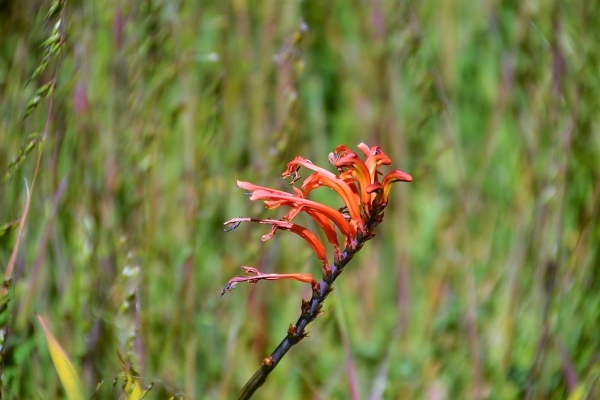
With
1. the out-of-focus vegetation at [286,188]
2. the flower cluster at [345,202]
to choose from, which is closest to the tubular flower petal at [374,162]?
the flower cluster at [345,202]

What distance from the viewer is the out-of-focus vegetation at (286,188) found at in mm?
930

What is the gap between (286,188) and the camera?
3.93ft

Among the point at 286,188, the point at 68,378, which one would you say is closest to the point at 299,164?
the point at 68,378

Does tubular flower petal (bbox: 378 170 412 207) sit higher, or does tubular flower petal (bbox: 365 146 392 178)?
tubular flower petal (bbox: 365 146 392 178)

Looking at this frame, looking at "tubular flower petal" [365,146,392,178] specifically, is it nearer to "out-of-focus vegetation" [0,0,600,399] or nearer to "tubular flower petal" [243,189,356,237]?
"tubular flower petal" [243,189,356,237]

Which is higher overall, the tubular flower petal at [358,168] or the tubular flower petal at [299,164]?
the tubular flower petal at [299,164]

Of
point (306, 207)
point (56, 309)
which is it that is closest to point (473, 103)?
point (56, 309)

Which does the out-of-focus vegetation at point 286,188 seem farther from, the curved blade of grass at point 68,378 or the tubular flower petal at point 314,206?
the tubular flower petal at point 314,206

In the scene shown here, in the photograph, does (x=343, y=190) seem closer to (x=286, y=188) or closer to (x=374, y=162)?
(x=374, y=162)

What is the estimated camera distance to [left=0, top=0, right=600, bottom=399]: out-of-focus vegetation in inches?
36.6

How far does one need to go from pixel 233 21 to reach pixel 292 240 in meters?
0.48

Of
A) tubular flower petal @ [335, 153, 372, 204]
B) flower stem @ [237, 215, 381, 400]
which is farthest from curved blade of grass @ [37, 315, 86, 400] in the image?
tubular flower petal @ [335, 153, 372, 204]

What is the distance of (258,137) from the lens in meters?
1.40

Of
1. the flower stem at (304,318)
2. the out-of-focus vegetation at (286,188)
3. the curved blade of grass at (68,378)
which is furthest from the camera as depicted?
the out-of-focus vegetation at (286,188)
